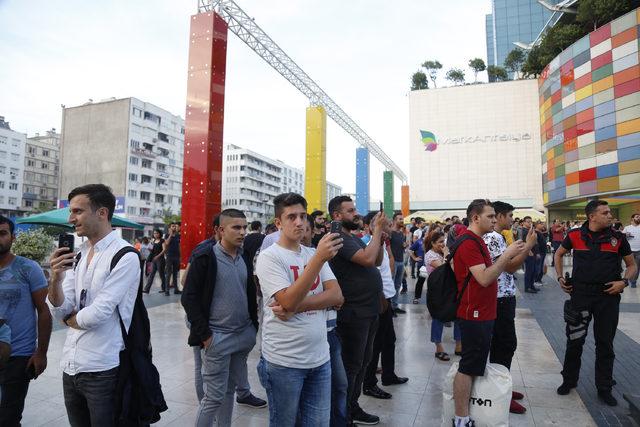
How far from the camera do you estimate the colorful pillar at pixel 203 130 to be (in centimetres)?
698

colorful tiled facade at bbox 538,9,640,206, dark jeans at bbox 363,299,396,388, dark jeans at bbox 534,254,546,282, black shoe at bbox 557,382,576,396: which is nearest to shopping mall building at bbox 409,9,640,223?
colorful tiled facade at bbox 538,9,640,206

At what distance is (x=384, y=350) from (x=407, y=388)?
42cm

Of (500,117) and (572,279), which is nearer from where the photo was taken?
(572,279)

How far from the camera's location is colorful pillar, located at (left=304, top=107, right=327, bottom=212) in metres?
13.4

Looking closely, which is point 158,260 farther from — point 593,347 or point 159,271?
point 593,347

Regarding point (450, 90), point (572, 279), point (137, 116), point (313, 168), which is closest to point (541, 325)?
point (572, 279)

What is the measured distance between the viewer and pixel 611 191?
2858 cm

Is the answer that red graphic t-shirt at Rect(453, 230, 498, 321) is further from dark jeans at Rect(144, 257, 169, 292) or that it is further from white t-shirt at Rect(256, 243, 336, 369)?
dark jeans at Rect(144, 257, 169, 292)

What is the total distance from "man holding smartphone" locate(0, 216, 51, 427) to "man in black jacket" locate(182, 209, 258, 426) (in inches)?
34.5

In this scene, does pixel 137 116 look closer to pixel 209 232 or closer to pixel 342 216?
pixel 209 232

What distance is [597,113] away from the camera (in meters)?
29.6

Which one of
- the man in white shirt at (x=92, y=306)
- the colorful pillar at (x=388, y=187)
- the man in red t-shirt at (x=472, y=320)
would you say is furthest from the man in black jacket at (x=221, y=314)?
the colorful pillar at (x=388, y=187)

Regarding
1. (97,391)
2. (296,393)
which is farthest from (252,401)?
(97,391)

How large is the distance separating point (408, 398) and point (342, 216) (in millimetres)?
→ 1898
